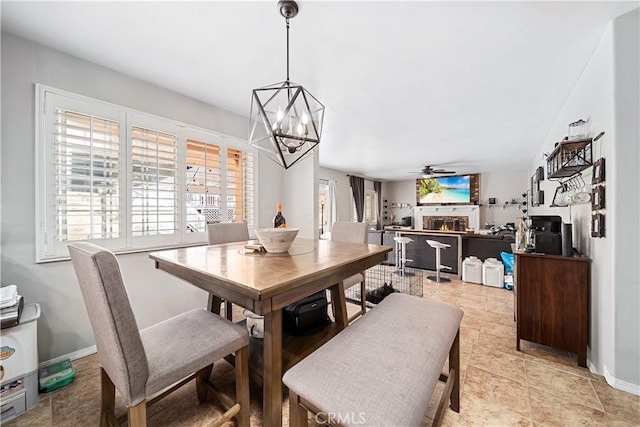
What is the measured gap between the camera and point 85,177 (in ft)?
6.30

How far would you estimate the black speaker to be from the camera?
6.10 feet

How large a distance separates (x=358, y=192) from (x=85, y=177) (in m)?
6.42

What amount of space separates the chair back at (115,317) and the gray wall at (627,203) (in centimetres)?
261

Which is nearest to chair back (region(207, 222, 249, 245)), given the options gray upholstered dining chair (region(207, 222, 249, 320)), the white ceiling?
gray upholstered dining chair (region(207, 222, 249, 320))

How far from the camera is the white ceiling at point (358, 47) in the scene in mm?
1474

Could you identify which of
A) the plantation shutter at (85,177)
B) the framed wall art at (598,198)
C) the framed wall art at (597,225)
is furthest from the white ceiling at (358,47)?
the framed wall art at (597,225)

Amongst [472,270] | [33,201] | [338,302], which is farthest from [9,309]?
[472,270]

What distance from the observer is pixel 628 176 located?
1485 mm

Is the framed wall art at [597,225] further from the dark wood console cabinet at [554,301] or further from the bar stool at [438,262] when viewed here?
the bar stool at [438,262]

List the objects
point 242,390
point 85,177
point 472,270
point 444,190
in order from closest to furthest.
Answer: point 242,390, point 85,177, point 472,270, point 444,190

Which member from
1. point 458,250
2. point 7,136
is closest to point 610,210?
point 458,250

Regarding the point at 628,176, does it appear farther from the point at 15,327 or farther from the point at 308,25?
the point at 15,327

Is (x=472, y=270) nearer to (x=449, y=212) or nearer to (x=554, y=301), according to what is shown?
(x=554, y=301)

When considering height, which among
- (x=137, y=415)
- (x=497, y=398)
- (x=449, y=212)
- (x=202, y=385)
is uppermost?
(x=449, y=212)
